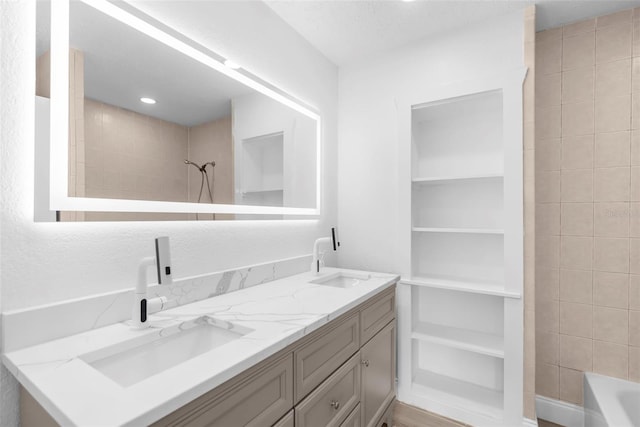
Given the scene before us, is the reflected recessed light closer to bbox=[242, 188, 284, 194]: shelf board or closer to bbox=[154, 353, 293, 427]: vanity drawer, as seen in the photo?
bbox=[242, 188, 284, 194]: shelf board

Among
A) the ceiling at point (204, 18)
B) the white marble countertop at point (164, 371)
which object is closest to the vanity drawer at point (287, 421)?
the white marble countertop at point (164, 371)

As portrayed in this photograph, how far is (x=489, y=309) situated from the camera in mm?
2004

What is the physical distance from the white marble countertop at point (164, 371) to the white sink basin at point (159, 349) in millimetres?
18

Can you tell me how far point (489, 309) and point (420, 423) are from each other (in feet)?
2.81

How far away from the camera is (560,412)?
193 centimetres

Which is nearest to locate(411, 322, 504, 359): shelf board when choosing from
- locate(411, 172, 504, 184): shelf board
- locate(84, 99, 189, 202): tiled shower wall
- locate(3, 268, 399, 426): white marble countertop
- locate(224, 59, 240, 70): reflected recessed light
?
locate(3, 268, 399, 426): white marble countertop

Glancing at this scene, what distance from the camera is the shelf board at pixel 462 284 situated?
1.80m

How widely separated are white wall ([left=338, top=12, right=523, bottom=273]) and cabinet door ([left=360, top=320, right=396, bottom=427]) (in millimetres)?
572

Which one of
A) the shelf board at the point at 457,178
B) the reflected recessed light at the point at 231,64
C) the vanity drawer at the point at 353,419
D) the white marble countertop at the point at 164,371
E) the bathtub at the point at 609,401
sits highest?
the reflected recessed light at the point at 231,64

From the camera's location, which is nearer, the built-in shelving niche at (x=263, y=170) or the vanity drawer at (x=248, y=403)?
the vanity drawer at (x=248, y=403)

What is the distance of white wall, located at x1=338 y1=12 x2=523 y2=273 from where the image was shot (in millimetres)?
1919

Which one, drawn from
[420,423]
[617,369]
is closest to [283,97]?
[420,423]

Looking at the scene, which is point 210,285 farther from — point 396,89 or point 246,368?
point 396,89

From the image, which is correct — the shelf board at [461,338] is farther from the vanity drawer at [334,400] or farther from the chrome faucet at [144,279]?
the chrome faucet at [144,279]
